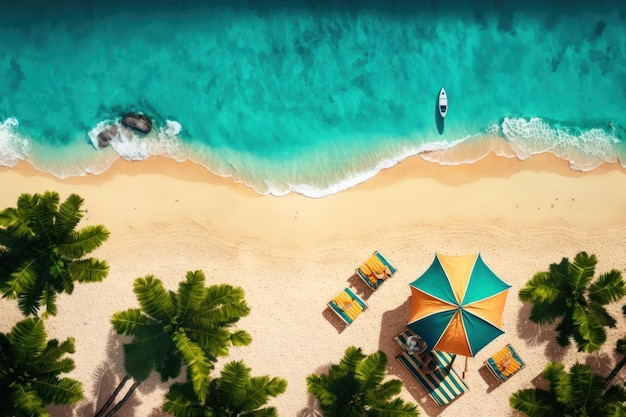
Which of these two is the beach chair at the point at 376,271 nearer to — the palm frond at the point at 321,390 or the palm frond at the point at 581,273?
the palm frond at the point at 321,390

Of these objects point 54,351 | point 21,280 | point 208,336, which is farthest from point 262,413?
point 21,280

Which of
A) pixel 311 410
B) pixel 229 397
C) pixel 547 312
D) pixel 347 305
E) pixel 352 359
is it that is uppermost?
pixel 347 305

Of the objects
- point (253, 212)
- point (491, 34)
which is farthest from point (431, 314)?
point (491, 34)

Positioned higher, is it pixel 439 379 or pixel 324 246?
pixel 324 246

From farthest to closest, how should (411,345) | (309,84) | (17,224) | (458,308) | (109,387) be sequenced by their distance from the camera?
(309,84)
(109,387)
(411,345)
(458,308)
(17,224)

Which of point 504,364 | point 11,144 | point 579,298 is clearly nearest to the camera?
point 579,298

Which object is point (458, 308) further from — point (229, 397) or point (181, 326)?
point (181, 326)

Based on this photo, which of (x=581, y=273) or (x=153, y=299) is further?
(x=581, y=273)

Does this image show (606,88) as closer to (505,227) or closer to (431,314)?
(505,227)
